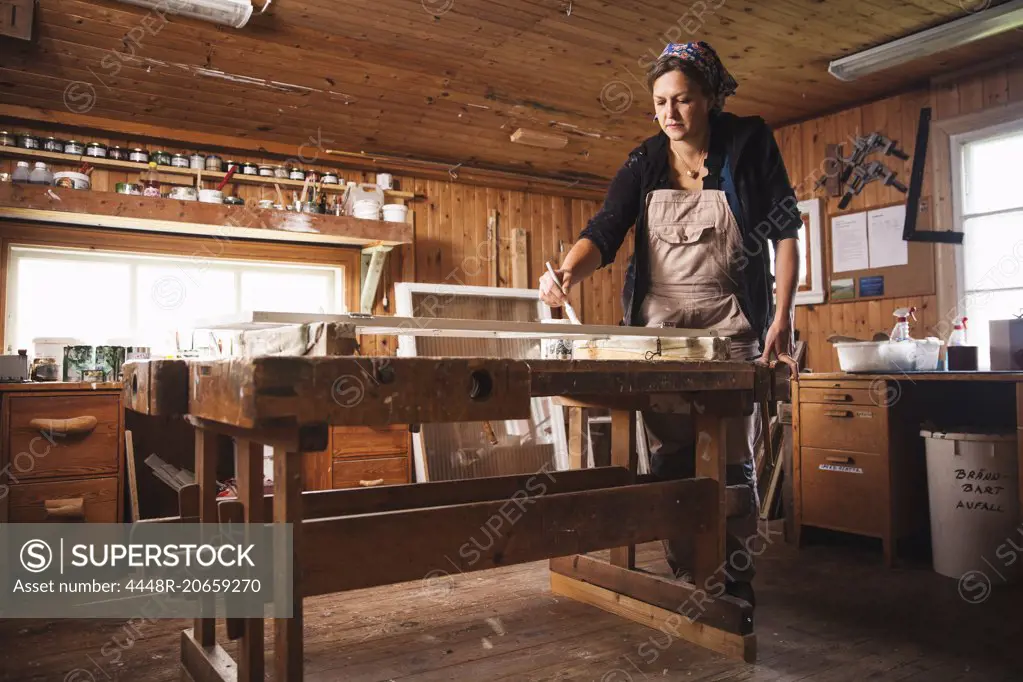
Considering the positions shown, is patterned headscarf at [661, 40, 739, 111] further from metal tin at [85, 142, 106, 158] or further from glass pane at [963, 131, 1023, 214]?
metal tin at [85, 142, 106, 158]

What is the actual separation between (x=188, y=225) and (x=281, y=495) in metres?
2.74

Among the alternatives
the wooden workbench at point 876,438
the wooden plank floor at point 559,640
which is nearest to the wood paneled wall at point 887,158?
the wooden workbench at point 876,438

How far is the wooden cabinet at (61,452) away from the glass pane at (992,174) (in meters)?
4.08

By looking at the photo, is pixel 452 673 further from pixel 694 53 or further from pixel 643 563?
pixel 694 53

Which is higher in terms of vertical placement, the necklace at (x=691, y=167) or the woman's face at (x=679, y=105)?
the woman's face at (x=679, y=105)

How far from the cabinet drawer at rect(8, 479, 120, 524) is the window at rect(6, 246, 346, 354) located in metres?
0.83

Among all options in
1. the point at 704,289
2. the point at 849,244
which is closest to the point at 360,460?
the point at 704,289

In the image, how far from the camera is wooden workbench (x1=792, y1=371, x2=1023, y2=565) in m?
3.04

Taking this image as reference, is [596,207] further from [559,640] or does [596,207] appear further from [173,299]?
[559,640]

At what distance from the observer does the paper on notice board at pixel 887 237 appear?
388 cm

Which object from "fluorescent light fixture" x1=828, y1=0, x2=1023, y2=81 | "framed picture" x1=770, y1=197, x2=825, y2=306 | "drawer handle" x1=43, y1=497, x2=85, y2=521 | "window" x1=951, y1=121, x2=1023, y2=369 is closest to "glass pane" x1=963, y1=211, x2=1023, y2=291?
"window" x1=951, y1=121, x2=1023, y2=369

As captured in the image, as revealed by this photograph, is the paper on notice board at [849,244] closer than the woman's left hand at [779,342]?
No

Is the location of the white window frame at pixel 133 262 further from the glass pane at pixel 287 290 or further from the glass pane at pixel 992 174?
the glass pane at pixel 992 174

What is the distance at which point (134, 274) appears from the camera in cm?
386
